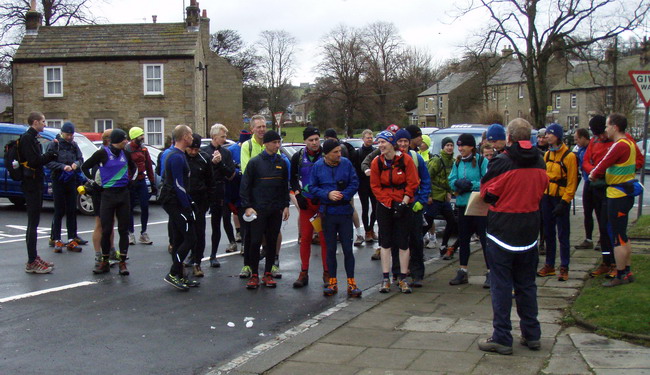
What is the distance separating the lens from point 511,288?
5.75 m

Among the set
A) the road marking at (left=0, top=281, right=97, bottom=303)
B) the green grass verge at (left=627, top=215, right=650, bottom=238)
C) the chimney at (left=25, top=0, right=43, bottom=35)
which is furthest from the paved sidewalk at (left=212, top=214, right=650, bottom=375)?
the chimney at (left=25, top=0, right=43, bottom=35)

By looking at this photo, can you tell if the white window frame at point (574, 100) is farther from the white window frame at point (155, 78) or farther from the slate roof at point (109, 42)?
the white window frame at point (155, 78)

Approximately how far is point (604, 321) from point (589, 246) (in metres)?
4.98

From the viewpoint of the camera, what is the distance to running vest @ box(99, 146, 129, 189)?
9.04 metres

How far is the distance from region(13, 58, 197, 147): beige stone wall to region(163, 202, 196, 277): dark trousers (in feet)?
99.8

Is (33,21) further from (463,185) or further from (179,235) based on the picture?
(463,185)

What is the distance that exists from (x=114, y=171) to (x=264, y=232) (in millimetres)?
2234

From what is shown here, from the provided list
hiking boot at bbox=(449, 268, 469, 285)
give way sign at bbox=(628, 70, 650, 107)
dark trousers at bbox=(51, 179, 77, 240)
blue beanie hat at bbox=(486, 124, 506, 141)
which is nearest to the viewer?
blue beanie hat at bbox=(486, 124, 506, 141)

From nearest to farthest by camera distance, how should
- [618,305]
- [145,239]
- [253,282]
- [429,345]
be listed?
[429,345]
[618,305]
[253,282]
[145,239]

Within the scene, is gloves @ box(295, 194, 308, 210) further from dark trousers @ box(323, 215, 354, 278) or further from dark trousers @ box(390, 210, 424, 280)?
dark trousers @ box(390, 210, 424, 280)

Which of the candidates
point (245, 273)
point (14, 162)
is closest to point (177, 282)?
point (245, 273)

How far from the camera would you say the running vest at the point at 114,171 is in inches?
356

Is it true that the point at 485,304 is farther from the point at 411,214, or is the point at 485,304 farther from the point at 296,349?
the point at 296,349

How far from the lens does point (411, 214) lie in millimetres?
8086
